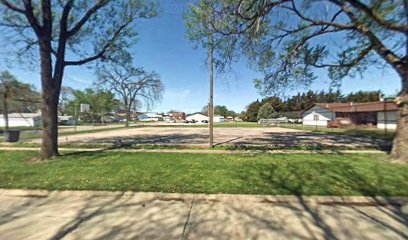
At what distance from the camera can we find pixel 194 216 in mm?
4594

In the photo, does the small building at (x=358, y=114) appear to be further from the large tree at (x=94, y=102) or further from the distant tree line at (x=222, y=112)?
the distant tree line at (x=222, y=112)

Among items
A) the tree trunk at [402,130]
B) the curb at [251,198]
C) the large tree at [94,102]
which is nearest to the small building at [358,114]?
the tree trunk at [402,130]

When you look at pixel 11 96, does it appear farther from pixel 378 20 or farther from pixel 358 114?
pixel 358 114

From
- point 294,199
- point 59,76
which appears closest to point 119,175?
point 294,199

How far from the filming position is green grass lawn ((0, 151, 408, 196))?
6051 mm

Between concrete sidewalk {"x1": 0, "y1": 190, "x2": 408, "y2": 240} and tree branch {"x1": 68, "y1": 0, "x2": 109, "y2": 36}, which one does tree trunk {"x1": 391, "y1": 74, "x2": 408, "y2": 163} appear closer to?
concrete sidewalk {"x1": 0, "y1": 190, "x2": 408, "y2": 240}

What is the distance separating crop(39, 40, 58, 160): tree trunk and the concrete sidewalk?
13.9ft

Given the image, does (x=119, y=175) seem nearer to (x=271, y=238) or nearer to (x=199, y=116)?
(x=271, y=238)

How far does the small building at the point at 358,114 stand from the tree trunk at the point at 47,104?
3128 cm

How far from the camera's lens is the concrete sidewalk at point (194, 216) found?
12.9 ft

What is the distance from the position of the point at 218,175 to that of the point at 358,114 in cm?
4244

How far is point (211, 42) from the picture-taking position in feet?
34.1

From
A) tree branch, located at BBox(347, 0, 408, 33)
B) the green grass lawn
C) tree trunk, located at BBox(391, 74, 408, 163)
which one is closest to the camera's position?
the green grass lawn

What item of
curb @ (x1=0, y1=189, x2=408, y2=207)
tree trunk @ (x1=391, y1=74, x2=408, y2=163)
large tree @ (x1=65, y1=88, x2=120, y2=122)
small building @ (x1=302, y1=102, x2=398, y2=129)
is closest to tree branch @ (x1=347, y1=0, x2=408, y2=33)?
tree trunk @ (x1=391, y1=74, x2=408, y2=163)
